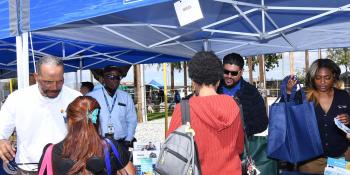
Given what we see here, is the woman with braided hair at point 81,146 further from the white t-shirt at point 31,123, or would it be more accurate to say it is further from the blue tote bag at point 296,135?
the blue tote bag at point 296,135

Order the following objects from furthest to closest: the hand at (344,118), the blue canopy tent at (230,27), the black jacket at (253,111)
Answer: the blue canopy tent at (230,27) → the black jacket at (253,111) → the hand at (344,118)

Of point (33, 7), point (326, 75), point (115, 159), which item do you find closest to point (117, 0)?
point (33, 7)

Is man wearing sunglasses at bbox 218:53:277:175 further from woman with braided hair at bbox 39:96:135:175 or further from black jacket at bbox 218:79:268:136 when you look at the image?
woman with braided hair at bbox 39:96:135:175

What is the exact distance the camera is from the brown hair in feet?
7.22

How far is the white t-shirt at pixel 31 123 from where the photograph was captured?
123 inches

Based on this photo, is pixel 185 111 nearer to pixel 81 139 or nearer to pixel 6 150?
pixel 81 139

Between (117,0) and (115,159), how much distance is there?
1.31 metres

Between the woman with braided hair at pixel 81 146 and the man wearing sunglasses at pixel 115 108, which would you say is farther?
the man wearing sunglasses at pixel 115 108

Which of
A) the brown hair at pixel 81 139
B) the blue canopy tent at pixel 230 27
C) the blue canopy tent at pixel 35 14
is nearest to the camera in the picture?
the brown hair at pixel 81 139

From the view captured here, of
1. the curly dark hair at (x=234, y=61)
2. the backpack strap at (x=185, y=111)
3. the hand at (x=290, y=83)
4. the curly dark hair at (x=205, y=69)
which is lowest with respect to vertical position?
the backpack strap at (x=185, y=111)

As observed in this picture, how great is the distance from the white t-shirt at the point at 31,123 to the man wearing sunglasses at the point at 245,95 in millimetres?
1629

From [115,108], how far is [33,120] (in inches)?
73.7

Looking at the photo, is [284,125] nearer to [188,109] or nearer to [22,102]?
[188,109]

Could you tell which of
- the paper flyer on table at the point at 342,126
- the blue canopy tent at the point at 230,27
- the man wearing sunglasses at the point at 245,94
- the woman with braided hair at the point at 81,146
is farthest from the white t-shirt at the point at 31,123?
the paper flyer on table at the point at 342,126
